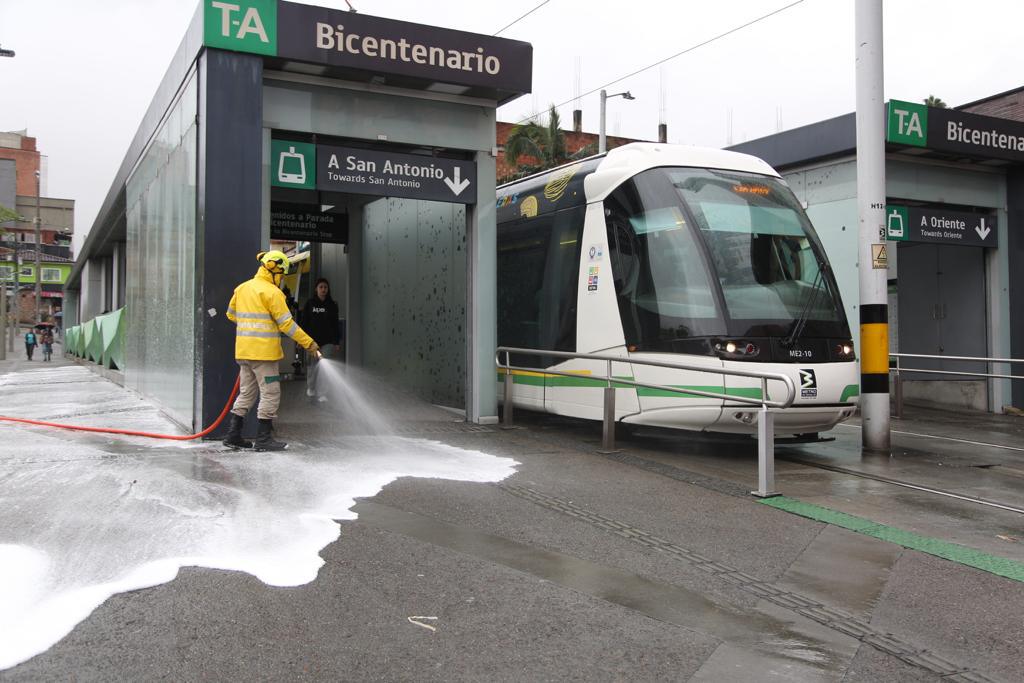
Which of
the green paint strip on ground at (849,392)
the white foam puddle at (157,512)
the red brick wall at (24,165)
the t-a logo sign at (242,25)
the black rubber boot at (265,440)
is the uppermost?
the red brick wall at (24,165)

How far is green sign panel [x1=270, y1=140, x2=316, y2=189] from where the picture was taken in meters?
9.38

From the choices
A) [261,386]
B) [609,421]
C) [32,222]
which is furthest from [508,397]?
[32,222]

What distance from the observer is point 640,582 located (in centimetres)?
473

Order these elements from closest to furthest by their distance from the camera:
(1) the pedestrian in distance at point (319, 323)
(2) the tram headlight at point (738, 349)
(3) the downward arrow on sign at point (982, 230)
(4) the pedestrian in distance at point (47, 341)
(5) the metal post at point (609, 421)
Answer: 1. (2) the tram headlight at point (738, 349)
2. (5) the metal post at point (609, 421)
3. (1) the pedestrian in distance at point (319, 323)
4. (3) the downward arrow on sign at point (982, 230)
5. (4) the pedestrian in distance at point (47, 341)

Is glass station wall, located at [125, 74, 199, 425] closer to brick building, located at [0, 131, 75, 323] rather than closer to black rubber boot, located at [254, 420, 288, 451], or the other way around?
black rubber boot, located at [254, 420, 288, 451]

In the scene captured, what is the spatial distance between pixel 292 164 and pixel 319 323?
392 centimetres

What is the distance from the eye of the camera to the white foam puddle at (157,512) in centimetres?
422

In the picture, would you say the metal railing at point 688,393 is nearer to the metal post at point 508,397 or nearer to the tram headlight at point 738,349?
the metal post at point 508,397

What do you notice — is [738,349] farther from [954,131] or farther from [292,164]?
[954,131]

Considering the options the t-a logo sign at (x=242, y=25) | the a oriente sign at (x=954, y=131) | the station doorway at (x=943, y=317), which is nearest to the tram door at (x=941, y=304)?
the station doorway at (x=943, y=317)

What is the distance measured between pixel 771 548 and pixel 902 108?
10.9 meters

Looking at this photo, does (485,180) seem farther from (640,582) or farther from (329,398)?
(640,582)

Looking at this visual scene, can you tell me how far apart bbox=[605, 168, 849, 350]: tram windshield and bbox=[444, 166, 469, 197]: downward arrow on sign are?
2077mm

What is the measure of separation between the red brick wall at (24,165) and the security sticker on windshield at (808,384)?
101 m
